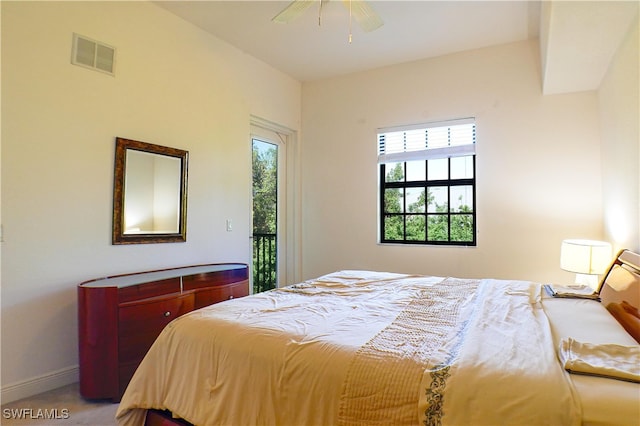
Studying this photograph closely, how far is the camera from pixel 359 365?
1230 mm

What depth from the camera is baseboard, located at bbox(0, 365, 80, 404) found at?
229 cm

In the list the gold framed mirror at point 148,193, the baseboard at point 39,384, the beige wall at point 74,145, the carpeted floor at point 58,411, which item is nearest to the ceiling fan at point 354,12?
the beige wall at point 74,145

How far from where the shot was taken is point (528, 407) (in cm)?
99

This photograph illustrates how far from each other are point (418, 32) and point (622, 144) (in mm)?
1981

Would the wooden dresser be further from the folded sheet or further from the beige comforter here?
the folded sheet

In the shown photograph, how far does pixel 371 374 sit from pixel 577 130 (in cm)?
342

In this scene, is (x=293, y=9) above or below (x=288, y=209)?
above

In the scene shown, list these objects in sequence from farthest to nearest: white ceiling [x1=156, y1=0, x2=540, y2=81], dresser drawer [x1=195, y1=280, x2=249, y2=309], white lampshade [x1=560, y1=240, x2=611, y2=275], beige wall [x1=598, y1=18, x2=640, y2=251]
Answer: white ceiling [x1=156, y1=0, x2=540, y2=81] → dresser drawer [x1=195, y1=280, x2=249, y2=309] → white lampshade [x1=560, y1=240, x2=611, y2=275] → beige wall [x1=598, y1=18, x2=640, y2=251]

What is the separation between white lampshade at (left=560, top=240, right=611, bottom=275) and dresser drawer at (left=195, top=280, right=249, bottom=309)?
2.76m

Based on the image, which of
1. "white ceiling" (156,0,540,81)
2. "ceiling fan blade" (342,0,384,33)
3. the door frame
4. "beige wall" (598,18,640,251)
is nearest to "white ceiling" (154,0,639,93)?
"white ceiling" (156,0,540,81)

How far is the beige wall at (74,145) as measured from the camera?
2342mm

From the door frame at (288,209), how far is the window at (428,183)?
3.73 ft

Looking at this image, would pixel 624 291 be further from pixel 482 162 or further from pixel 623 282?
pixel 482 162

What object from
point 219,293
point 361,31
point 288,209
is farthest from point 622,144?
point 288,209
